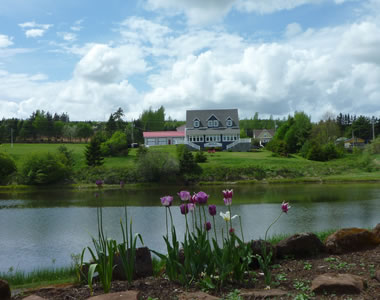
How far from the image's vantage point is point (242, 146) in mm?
63531

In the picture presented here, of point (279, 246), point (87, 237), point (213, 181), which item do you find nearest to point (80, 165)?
point (213, 181)

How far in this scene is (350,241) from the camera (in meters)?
6.75

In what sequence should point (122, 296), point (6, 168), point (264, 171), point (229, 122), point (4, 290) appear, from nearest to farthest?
point (122, 296) < point (4, 290) < point (264, 171) < point (6, 168) < point (229, 122)

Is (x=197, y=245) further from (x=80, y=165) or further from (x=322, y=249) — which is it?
(x=80, y=165)

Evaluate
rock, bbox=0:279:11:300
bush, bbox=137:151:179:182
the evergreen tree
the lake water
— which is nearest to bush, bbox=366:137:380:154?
bush, bbox=137:151:179:182

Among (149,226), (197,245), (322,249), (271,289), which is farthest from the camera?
(149,226)

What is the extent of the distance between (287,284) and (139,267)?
2161 mm

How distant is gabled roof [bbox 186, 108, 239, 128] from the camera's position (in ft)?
224

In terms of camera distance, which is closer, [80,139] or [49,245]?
[49,245]

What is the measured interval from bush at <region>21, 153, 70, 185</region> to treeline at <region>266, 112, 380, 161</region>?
2976 centimetres

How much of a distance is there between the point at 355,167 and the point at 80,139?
5618 cm

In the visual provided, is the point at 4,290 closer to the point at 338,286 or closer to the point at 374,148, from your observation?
the point at 338,286

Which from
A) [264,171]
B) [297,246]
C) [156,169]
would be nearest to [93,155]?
[156,169]

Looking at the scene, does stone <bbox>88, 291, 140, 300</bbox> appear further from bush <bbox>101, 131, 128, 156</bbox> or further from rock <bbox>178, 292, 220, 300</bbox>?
bush <bbox>101, 131, 128, 156</bbox>
